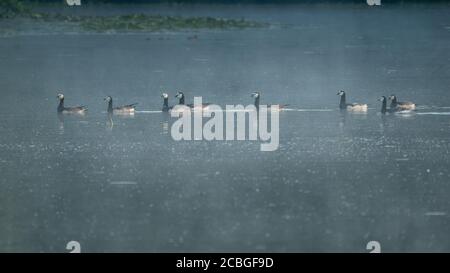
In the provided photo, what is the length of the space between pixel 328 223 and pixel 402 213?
39.2 inches

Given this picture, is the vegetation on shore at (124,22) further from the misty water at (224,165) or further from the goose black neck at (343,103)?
the goose black neck at (343,103)

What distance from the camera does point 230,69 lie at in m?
38.1

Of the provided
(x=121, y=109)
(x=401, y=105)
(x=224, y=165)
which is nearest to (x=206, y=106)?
(x=121, y=109)

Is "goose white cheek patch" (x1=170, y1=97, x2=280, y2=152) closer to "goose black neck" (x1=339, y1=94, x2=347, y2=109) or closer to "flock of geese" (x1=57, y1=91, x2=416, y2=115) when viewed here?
"flock of geese" (x1=57, y1=91, x2=416, y2=115)

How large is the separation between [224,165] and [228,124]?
4692 millimetres

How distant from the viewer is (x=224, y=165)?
749 inches

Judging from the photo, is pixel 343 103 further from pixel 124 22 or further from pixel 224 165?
pixel 124 22

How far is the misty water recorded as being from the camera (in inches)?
571

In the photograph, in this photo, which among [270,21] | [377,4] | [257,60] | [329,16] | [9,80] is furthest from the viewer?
[377,4]

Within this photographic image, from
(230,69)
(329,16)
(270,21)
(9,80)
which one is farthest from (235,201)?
(329,16)

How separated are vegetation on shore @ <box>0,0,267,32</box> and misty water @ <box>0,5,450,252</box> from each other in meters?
19.7
